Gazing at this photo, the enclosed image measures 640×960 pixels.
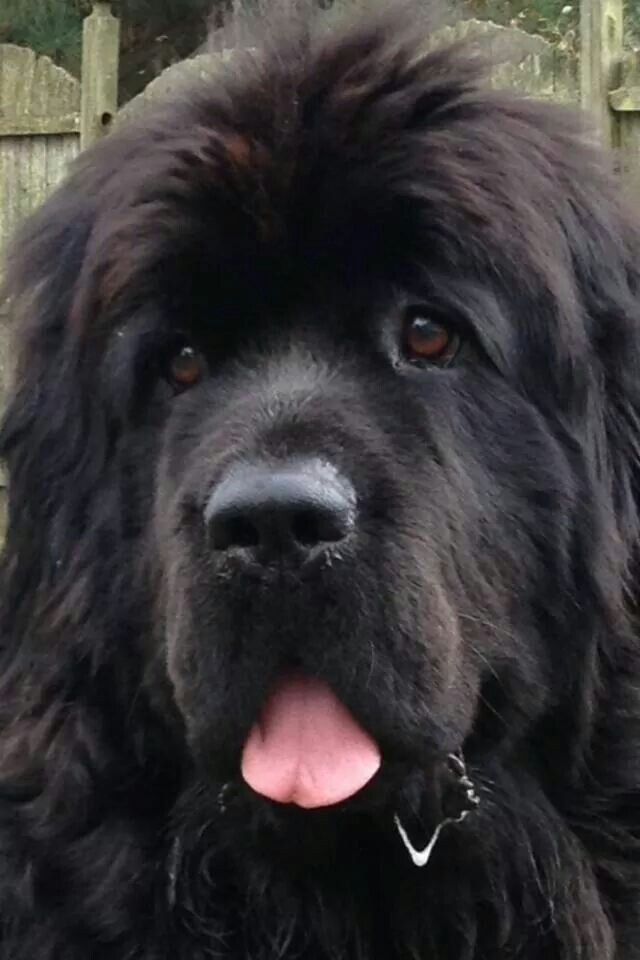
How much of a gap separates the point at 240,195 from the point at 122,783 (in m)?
0.93

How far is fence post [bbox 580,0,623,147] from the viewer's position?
3.97 meters

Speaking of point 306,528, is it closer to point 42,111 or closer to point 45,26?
point 42,111

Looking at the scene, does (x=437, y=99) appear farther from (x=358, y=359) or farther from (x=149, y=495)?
(x=149, y=495)

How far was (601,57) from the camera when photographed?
4.00m

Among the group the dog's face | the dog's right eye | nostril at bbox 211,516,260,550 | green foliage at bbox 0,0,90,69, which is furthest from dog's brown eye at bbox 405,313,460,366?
green foliage at bbox 0,0,90,69

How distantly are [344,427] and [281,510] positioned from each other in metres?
0.23

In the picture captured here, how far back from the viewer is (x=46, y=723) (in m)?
2.54

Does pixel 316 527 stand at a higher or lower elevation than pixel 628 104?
lower

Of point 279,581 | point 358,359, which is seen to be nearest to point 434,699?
point 279,581

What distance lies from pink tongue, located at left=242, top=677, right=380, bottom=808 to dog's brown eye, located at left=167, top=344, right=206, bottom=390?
557mm

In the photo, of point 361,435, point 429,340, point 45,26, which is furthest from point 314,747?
point 45,26

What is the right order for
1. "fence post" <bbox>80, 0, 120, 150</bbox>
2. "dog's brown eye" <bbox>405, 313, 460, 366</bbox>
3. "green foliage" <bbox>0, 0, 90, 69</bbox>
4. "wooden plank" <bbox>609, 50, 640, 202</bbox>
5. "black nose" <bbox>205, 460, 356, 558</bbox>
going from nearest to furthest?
"black nose" <bbox>205, 460, 356, 558</bbox>
"dog's brown eye" <bbox>405, 313, 460, 366</bbox>
"wooden plank" <bbox>609, 50, 640, 202</bbox>
"fence post" <bbox>80, 0, 120, 150</bbox>
"green foliage" <bbox>0, 0, 90, 69</bbox>

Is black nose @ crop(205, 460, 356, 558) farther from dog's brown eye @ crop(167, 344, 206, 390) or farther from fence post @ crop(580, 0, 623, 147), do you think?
fence post @ crop(580, 0, 623, 147)

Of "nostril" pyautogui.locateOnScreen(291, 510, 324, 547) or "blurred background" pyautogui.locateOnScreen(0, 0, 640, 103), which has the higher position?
"blurred background" pyautogui.locateOnScreen(0, 0, 640, 103)
